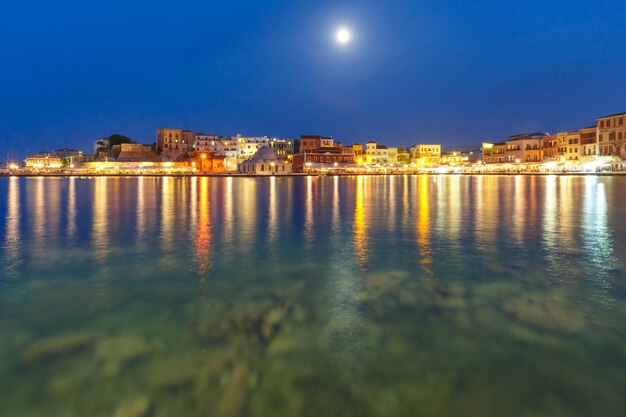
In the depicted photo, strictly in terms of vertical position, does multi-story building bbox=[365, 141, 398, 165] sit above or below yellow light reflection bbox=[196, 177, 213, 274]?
above

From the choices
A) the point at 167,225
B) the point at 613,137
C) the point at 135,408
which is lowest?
the point at 135,408

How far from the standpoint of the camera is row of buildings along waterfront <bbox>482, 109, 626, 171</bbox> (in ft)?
228

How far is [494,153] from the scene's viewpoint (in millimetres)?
102938

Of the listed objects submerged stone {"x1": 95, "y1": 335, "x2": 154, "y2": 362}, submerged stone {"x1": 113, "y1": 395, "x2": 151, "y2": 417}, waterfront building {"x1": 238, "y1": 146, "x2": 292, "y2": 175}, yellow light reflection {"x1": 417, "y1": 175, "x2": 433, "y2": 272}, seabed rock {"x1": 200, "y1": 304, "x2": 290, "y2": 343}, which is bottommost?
submerged stone {"x1": 113, "y1": 395, "x2": 151, "y2": 417}

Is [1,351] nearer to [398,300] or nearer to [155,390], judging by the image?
[155,390]

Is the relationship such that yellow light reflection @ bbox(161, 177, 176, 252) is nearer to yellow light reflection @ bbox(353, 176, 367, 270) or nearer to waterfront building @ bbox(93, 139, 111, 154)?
yellow light reflection @ bbox(353, 176, 367, 270)

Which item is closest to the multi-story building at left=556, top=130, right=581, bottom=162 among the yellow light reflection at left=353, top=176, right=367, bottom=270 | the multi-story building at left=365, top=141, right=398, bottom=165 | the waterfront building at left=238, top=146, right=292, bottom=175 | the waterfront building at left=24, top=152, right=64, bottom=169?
the multi-story building at left=365, top=141, right=398, bottom=165

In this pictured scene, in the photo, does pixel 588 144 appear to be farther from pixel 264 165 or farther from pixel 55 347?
pixel 55 347

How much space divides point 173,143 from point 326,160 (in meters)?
37.0

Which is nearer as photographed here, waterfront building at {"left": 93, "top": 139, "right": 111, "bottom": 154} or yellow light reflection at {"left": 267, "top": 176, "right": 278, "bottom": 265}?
yellow light reflection at {"left": 267, "top": 176, "right": 278, "bottom": 265}

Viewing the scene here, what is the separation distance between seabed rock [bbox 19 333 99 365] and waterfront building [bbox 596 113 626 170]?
81.9 metres

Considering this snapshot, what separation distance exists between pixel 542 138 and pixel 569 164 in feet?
48.8

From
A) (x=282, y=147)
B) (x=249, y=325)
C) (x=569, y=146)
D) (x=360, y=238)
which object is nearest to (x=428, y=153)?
(x=569, y=146)

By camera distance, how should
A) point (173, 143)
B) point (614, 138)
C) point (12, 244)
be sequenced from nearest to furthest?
point (12, 244) → point (614, 138) → point (173, 143)
